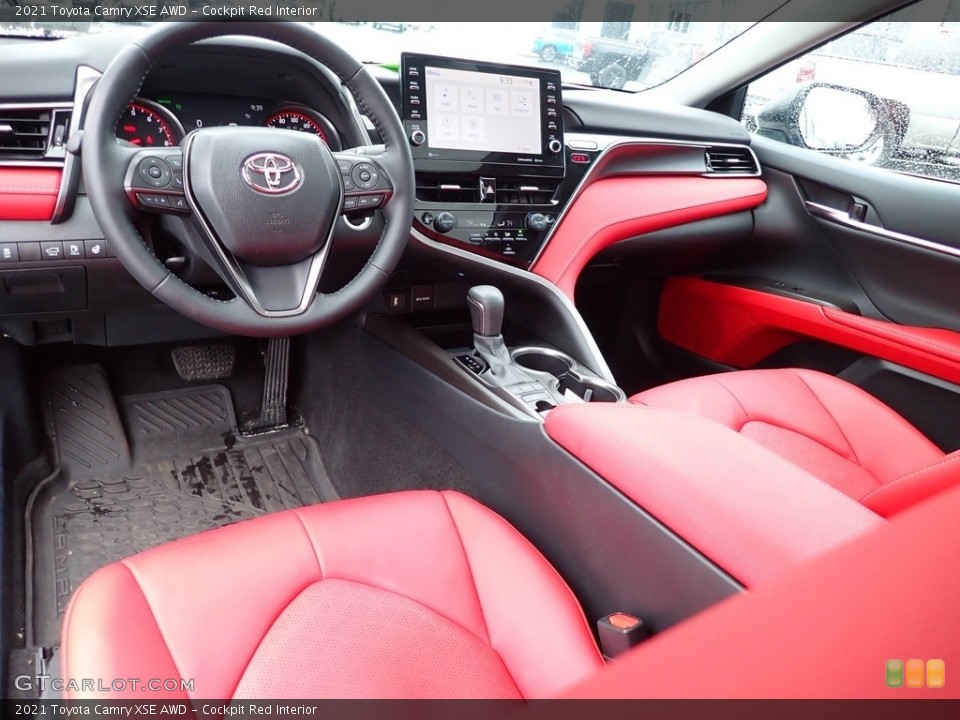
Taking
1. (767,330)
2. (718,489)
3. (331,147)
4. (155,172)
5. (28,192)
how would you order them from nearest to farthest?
(718,489) → (155,172) → (28,192) → (331,147) → (767,330)

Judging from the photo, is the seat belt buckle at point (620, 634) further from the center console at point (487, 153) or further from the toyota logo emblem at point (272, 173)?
the center console at point (487, 153)

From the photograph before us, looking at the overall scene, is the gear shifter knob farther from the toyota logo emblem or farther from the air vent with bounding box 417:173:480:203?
the toyota logo emblem

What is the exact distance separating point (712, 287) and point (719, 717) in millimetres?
2088

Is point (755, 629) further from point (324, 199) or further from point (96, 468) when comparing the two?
point (96, 468)

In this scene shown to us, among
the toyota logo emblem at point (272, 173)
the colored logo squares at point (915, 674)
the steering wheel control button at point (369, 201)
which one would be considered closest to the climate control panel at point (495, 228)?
the steering wheel control button at point (369, 201)

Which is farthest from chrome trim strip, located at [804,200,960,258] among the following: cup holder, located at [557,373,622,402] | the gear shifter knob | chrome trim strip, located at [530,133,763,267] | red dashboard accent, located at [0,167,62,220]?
red dashboard accent, located at [0,167,62,220]

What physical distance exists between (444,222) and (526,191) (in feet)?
0.82

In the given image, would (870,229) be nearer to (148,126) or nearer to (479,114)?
(479,114)

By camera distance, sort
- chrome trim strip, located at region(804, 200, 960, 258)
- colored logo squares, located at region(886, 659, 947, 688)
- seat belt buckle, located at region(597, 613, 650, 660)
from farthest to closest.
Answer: chrome trim strip, located at region(804, 200, 960, 258) → seat belt buckle, located at region(597, 613, 650, 660) → colored logo squares, located at region(886, 659, 947, 688)

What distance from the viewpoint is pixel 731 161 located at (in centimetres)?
214

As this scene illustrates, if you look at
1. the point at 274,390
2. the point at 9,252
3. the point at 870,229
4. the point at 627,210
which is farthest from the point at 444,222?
the point at 870,229

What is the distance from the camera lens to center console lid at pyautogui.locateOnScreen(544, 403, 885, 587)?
756mm

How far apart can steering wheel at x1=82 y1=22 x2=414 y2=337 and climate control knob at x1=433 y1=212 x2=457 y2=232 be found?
41cm

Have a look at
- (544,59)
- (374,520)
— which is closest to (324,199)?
(374,520)
